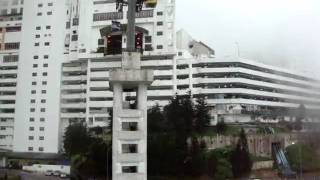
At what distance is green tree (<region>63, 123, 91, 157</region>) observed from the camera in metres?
58.4

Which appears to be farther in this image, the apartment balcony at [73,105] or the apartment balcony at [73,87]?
the apartment balcony at [73,87]

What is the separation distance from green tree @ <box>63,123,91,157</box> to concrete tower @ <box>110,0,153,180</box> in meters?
37.5

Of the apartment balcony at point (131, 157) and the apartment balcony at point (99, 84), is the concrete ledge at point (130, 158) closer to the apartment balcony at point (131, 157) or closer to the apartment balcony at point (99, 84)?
the apartment balcony at point (131, 157)

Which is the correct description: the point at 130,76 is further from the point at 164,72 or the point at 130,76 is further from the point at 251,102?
the point at 251,102

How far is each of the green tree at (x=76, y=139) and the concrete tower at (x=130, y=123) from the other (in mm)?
37495

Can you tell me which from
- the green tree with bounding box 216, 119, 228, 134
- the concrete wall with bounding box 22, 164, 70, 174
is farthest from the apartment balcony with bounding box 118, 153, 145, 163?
the concrete wall with bounding box 22, 164, 70, 174

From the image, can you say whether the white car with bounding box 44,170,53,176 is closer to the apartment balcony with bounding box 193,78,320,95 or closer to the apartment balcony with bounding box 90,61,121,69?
the apartment balcony with bounding box 90,61,121,69

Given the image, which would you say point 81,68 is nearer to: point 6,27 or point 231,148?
point 6,27

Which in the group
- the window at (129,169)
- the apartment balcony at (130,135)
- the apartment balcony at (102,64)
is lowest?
the window at (129,169)

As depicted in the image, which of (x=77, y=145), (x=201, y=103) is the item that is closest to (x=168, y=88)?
(x=201, y=103)

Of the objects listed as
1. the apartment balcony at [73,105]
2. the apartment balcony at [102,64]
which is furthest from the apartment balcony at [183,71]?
the apartment balcony at [73,105]

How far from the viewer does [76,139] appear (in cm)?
5994

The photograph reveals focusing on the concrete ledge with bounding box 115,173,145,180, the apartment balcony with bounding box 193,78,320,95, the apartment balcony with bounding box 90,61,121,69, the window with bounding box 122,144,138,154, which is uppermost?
the apartment balcony with bounding box 90,61,121,69

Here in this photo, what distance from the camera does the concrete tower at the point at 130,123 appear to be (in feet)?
65.6
